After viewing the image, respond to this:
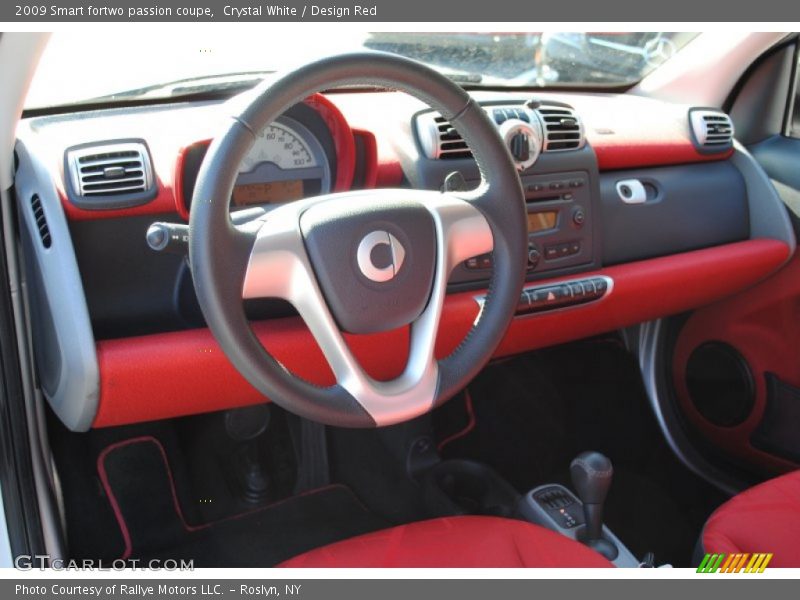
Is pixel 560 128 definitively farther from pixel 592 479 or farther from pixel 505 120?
pixel 592 479

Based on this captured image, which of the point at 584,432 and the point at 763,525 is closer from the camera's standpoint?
the point at 763,525

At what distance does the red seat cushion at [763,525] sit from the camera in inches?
51.9

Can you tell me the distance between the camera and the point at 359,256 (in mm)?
1133

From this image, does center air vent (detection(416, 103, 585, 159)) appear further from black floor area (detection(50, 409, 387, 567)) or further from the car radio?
→ black floor area (detection(50, 409, 387, 567))

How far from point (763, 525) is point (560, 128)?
0.89 meters

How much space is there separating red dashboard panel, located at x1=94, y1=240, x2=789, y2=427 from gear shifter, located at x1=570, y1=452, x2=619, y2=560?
1.05ft

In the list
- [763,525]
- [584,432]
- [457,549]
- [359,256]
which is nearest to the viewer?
[359,256]

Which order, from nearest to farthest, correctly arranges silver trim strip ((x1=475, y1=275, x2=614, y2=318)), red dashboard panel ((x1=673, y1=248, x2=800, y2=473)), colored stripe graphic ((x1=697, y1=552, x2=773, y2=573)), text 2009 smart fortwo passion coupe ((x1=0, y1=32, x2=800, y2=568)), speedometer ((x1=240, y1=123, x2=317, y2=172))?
text 2009 smart fortwo passion coupe ((x1=0, y1=32, x2=800, y2=568)), colored stripe graphic ((x1=697, y1=552, x2=773, y2=573)), speedometer ((x1=240, y1=123, x2=317, y2=172)), silver trim strip ((x1=475, y1=275, x2=614, y2=318)), red dashboard panel ((x1=673, y1=248, x2=800, y2=473))

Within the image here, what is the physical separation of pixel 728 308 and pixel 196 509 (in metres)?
1.47

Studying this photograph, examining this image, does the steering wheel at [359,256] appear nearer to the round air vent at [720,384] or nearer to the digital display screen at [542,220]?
the digital display screen at [542,220]

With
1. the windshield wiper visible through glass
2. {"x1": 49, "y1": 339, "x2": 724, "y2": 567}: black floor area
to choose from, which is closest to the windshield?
the windshield wiper visible through glass

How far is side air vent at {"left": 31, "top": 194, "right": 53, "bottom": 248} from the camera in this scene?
130 centimetres

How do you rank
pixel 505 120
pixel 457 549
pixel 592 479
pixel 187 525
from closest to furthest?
pixel 457 549 → pixel 592 479 → pixel 505 120 → pixel 187 525

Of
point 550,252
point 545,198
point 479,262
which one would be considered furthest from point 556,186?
point 479,262
